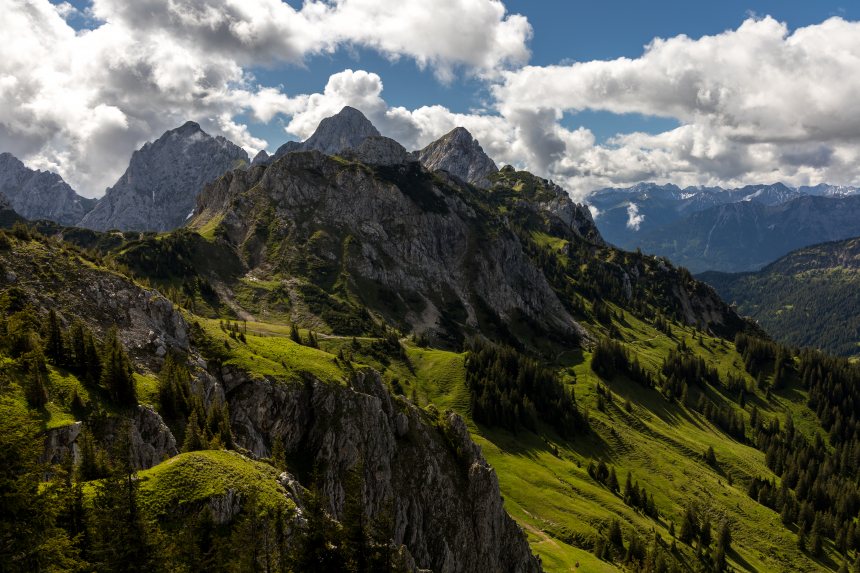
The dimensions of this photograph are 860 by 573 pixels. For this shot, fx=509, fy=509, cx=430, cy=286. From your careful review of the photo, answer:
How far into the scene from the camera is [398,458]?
70.1m

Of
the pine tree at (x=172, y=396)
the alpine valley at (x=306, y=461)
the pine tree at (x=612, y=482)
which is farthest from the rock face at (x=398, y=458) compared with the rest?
the pine tree at (x=612, y=482)

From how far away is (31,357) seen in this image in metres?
39.2

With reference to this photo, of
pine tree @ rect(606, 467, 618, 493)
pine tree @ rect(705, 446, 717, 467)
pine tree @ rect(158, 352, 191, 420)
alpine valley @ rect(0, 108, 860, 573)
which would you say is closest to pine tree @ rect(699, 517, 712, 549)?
alpine valley @ rect(0, 108, 860, 573)

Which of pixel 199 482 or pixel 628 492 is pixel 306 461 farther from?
pixel 628 492

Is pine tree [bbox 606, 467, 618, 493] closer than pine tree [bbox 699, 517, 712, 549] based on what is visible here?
No

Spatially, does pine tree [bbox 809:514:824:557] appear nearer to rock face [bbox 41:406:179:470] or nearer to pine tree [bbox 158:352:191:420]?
pine tree [bbox 158:352:191:420]

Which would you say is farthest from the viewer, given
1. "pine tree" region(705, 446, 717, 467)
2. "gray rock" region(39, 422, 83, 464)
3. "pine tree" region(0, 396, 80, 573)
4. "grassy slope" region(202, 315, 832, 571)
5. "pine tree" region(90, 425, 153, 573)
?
"pine tree" region(705, 446, 717, 467)

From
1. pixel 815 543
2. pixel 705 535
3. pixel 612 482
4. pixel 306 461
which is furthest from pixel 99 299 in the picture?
pixel 815 543

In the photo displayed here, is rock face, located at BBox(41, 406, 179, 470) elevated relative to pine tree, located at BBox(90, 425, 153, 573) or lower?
lower

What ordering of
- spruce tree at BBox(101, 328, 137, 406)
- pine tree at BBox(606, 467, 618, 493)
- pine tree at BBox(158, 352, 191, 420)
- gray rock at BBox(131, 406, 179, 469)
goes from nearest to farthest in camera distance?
gray rock at BBox(131, 406, 179, 469) < spruce tree at BBox(101, 328, 137, 406) < pine tree at BBox(158, 352, 191, 420) < pine tree at BBox(606, 467, 618, 493)

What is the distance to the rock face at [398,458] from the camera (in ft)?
204

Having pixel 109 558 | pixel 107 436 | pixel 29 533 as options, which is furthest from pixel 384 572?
pixel 107 436

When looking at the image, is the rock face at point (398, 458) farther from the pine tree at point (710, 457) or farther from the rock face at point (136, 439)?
the pine tree at point (710, 457)

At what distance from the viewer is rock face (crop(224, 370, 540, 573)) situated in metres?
62.2
